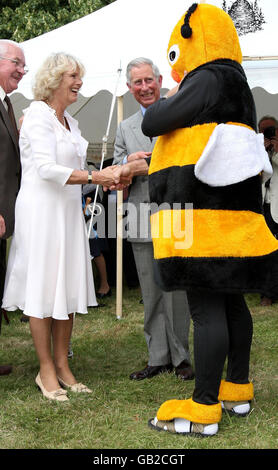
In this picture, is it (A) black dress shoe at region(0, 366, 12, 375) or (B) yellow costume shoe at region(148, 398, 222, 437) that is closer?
(B) yellow costume shoe at region(148, 398, 222, 437)

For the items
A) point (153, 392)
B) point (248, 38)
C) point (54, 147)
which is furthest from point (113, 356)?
point (248, 38)

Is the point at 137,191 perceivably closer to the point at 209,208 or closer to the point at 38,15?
the point at 209,208

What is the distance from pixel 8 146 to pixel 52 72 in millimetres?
498

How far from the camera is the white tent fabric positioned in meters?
5.06

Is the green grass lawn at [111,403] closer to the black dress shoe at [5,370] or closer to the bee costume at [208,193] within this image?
the black dress shoe at [5,370]

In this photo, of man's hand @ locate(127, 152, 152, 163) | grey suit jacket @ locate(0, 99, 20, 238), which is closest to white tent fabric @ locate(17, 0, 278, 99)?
man's hand @ locate(127, 152, 152, 163)

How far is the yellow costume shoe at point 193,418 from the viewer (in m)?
2.61

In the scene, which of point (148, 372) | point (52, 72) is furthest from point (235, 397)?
point (52, 72)

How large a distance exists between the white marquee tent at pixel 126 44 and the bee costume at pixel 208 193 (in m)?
2.50

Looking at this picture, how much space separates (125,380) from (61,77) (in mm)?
1849

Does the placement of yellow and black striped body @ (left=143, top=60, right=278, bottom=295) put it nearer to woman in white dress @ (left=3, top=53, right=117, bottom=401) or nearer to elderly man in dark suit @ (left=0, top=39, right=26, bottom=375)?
woman in white dress @ (left=3, top=53, right=117, bottom=401)

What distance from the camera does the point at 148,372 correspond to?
3635 mm

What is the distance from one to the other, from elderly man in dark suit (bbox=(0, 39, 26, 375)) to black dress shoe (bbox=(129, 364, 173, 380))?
0.97 meters

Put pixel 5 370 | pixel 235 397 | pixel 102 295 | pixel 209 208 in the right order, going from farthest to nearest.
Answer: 1. pixel 102 295
2. pixel 5 370
3. pixel 235 397
4. pixel 209 208
